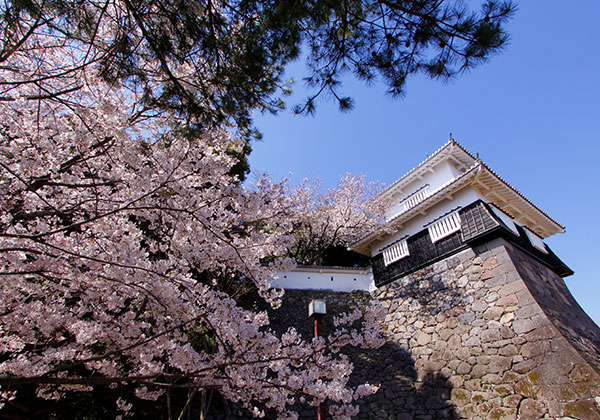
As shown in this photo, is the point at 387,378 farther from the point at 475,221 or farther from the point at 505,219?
the point at 505,219

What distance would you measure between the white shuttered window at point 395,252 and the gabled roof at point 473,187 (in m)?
0.58

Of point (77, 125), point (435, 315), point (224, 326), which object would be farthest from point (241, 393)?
point (435, 315)

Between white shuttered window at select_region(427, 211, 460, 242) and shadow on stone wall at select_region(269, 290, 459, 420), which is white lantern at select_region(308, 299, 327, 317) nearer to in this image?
shadow on stone wall at select_region(269, 290, 459, 420)

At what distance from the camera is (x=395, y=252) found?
923cm

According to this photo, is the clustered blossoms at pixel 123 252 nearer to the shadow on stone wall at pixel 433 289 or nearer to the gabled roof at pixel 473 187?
the shadow on stone wall at pixel 433 289

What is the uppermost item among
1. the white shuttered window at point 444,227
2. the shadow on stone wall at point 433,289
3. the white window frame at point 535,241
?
the white shuttered window at point 444,227

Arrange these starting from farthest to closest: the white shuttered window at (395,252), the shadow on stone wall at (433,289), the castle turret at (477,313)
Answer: the white shuttered window at (395,252) < the shadow on stone wall at (433,289) < the castle turret at (477,313)

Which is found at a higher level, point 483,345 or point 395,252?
point 395,252

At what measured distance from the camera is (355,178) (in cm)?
1421

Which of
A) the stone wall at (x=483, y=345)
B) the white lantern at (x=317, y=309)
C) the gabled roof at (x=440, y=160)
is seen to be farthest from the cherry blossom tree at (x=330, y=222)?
the white lantern at (x=317, y=309)

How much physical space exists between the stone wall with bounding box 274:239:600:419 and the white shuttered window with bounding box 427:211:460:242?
67cm

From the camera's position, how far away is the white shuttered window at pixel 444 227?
25.9 ft

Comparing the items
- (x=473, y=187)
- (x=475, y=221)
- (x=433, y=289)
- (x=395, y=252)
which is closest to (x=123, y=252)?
(x=433, y=289)

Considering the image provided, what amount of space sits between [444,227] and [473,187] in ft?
4.45
